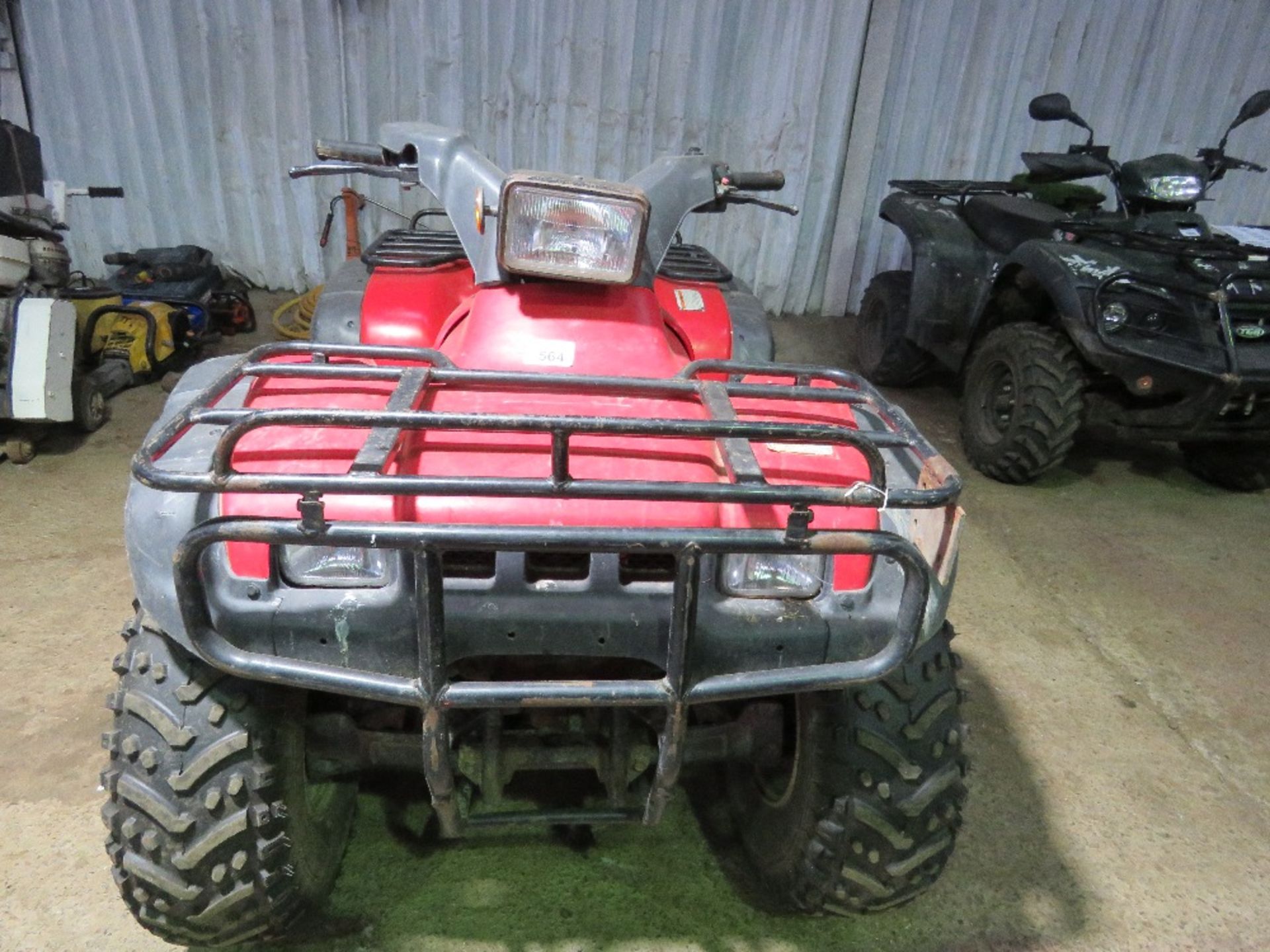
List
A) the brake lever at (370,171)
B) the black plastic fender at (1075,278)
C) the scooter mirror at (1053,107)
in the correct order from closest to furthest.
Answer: the brake lever at (370,171), the black plastic fender at (1075,278), the scooter mirror at (1053,107)

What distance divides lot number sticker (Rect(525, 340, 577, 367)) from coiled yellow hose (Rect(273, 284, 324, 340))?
3647mm

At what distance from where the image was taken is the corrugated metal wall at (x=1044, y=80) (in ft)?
18.6

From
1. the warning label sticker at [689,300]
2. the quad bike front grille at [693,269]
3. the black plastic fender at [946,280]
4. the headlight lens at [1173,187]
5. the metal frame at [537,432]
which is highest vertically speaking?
the headlight lens at [1173,187]

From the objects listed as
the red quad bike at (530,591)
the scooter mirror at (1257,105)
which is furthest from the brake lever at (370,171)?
the scooter mirror at (1257,105)

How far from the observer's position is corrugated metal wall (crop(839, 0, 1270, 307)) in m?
5.67

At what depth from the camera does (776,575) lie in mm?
1302

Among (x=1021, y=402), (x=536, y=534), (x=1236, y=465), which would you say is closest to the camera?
(x=536, y=534)

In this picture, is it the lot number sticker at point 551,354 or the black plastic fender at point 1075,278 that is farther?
the black plastic fender at point 1075,278

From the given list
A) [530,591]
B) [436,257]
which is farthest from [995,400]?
[530,591]

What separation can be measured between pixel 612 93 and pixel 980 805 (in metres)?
4.73

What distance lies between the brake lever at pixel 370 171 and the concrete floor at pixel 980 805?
149 cm

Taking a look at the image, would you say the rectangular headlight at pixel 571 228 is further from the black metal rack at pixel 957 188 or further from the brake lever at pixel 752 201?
the black metal rack at pixel 957 188

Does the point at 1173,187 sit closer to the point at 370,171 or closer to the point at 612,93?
the point at 612,93

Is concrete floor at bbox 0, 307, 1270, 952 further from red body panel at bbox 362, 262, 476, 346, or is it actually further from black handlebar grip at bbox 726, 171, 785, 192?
black handlebar grip at bbox 726, 171, 785, 192
